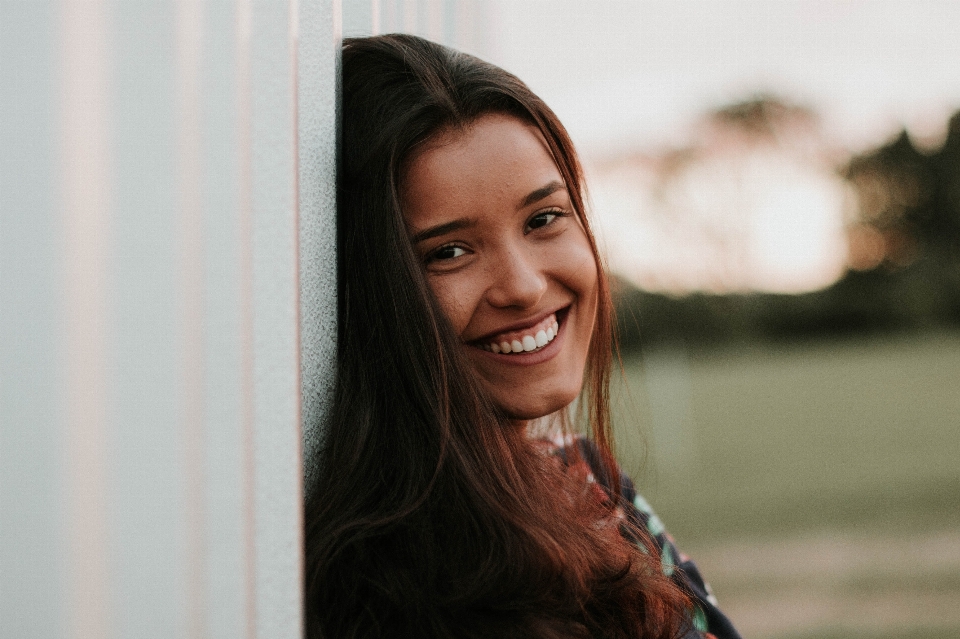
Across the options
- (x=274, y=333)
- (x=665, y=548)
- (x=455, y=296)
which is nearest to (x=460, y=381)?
(x=455, y=296)

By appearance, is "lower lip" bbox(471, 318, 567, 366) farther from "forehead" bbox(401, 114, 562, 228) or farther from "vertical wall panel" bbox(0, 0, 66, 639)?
"vertical wall panel" bbox(0, 0, 66, 639)

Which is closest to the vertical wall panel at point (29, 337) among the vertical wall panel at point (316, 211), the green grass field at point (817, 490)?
the vertical wall panel at point (316, 211)

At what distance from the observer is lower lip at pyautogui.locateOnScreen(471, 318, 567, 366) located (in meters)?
1.53

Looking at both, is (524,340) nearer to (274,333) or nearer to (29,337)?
(274,333)

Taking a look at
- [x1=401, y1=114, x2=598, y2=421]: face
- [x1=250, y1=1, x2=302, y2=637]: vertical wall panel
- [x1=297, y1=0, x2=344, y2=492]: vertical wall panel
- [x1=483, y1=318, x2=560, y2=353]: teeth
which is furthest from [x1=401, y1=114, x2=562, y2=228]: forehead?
[x1=250, y1=1, x2=302, y2=637]: vertical wall panel

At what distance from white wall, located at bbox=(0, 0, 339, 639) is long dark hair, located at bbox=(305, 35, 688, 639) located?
1.07 feet

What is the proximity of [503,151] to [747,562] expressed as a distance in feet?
20.3

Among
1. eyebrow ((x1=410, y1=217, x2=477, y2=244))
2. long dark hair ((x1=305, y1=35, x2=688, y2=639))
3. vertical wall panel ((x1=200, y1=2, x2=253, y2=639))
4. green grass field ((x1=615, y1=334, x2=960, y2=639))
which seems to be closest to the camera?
vertical wall panel ((x1=200, y1=2, x2=253, y2=639))

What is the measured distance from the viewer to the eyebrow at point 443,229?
→ 1.39m

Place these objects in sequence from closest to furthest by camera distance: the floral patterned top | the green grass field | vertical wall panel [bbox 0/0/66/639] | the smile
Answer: vertical wall panel [bbox 0/0/66/639], the smile, the floral patterned top, the green grass field

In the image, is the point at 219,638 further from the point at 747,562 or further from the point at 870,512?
the point at 870,512

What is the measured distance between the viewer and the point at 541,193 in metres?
1.48

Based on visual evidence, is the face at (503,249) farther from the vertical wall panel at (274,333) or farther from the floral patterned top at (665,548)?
the vertical wall panel at (274,333)

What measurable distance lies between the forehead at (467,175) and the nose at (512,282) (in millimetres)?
87
